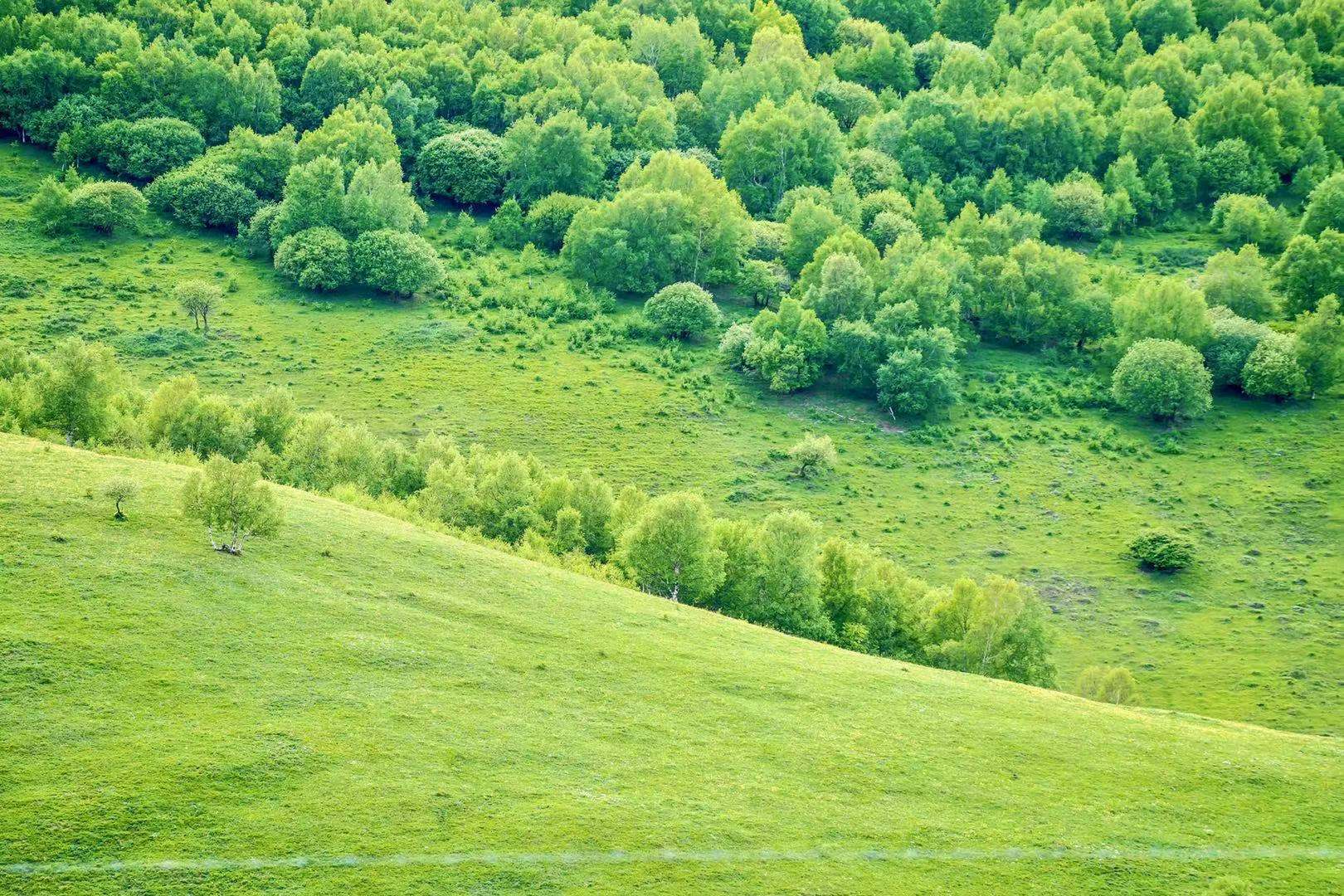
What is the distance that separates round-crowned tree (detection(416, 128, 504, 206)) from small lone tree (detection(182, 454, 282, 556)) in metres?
123

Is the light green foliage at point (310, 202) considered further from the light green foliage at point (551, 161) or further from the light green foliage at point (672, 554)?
the light green foliage at point (672, 554)

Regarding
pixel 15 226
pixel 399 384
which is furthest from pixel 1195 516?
pixel 15 226

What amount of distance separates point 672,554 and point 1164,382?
75.8 m

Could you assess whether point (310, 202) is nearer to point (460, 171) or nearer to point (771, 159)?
point (460, 171)

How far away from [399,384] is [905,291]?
195 feet

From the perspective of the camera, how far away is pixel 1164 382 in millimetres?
141750

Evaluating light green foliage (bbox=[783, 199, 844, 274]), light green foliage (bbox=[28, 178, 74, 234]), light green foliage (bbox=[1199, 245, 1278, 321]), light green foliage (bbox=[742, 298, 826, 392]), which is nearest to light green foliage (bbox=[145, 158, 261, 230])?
light green foliage (bbox=[28, 178, 74, 234])

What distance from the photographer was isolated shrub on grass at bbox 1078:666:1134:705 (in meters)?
90.0

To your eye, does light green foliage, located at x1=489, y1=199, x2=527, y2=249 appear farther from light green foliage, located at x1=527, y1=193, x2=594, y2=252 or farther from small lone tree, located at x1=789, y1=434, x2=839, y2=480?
small lone tree, located at x1=789, y1=434, x2=839, y2=480

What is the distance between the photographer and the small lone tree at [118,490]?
209ft

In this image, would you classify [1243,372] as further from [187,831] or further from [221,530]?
[187,831]

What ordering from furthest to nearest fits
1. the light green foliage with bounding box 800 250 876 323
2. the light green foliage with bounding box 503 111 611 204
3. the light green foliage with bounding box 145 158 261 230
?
the light green foliage with bounding box 503 111 611 204, the light green foliage with bounding box 145 158 261 230, the light green foliage with bounding box 800 250 876 323

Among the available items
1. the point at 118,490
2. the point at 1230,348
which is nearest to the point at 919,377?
the point at 1230,348

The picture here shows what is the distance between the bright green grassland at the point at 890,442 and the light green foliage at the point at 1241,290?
18491mm
